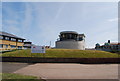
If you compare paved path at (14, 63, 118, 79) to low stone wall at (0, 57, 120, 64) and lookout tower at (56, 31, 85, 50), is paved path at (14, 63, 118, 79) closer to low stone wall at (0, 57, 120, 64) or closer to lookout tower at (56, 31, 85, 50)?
low stone wall at (0, 57, 120, 64)

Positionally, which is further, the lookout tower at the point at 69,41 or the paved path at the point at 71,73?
the lookout tower at the point at 69,41

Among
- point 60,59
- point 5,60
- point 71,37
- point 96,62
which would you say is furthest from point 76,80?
point 71,37

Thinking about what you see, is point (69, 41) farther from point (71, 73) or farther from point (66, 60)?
point (71, 73)

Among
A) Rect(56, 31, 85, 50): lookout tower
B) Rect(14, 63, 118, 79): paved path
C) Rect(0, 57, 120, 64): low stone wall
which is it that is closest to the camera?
Rect(14, 63, 118, 79): paved path

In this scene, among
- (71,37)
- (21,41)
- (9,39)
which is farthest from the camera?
(21,41)

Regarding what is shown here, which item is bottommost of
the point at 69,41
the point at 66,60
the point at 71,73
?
the point at 71,73

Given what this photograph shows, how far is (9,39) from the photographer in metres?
36.1

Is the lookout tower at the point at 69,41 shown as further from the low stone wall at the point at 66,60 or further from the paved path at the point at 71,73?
the paved path at the point at 71,73

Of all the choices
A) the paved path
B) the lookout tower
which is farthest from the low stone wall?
the lookout tower

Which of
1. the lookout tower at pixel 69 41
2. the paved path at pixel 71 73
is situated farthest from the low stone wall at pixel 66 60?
the lookout tower at pixel 69 41

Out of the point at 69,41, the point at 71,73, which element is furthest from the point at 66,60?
the point at 69,41

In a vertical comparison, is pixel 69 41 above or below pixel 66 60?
above

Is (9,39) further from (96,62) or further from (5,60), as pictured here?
(96,62)

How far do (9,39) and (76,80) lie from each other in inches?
1407
